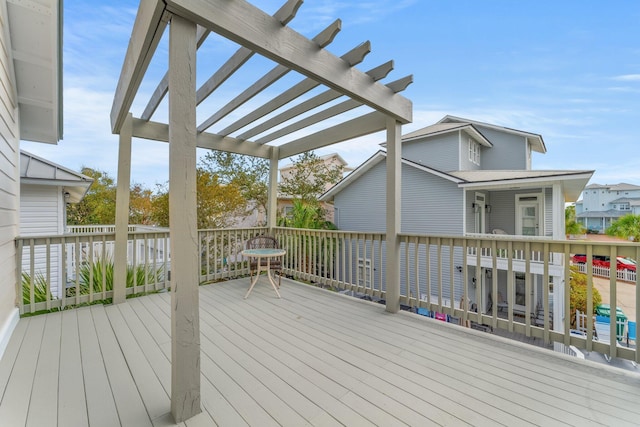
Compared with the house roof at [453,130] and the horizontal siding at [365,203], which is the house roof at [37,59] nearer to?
the horizontal siding at [365,203]

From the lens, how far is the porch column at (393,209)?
10.8 feet

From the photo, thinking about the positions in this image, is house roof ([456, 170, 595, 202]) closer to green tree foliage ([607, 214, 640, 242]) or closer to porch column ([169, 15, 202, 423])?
Answer: porch column ([169, 15, 202, 423])

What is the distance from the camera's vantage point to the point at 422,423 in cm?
150

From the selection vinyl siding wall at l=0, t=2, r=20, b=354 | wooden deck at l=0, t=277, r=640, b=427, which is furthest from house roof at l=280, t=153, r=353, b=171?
wooden deck at l=0, t=277, r=640, b=427

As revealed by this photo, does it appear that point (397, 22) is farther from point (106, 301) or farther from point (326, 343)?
point (106, 301)

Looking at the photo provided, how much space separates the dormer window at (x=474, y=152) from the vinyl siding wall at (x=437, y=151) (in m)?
1.41

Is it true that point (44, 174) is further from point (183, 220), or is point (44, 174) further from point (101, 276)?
point (183, 220)

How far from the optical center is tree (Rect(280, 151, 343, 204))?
40.1 feet

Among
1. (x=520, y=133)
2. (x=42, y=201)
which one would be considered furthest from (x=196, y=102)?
(x=520, y=133)

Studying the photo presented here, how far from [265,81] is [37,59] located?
2423mm

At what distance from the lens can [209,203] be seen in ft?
24.2

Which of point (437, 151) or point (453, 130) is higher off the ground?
point (453, 130)

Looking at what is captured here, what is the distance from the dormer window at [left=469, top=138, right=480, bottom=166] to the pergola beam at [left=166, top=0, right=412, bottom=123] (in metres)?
10.1

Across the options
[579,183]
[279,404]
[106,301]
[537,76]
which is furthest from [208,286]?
[537,76]
